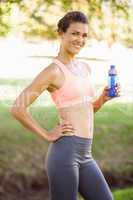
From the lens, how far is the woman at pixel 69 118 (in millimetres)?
2572

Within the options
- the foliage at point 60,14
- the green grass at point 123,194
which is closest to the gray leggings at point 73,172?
the green grass at point 123,194

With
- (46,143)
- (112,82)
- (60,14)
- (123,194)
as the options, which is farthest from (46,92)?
(112,82)

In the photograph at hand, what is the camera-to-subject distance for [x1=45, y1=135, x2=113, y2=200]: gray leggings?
101 inches

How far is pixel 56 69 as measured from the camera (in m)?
2.58

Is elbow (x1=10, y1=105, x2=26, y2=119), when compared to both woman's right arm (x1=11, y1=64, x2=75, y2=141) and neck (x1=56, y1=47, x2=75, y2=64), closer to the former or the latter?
woman's right arm (x1=11, y1=64, x2=75, y2=141)

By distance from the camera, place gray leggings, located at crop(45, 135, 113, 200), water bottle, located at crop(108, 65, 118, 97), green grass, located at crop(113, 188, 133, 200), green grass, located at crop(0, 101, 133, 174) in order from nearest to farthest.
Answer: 1. gray leggings, located at crop(45, 135, 113, 200)
2. water bottle, located at crop(108, 65, 118, 97)
3. green grass, located at crop(113, 188, 133, 200)
4. green grass, located at crop(0, 101, 133, 174)

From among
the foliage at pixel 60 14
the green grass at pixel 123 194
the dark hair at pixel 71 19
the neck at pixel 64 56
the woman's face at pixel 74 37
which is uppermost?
the foliage at pixel 60 14

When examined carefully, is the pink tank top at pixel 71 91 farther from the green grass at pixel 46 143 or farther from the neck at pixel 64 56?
the green grass at pixel 46 143

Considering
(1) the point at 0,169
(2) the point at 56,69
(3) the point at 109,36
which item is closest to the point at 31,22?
(3) the point at 109,36

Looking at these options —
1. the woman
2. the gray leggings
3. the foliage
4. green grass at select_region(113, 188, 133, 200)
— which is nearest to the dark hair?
the woman

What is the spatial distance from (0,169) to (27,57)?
173 centimetres

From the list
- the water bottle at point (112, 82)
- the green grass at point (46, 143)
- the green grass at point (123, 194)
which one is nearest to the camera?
the water bottle at point (112, 82)

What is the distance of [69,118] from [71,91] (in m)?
0.12

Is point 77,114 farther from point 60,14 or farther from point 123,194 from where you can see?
point 60,14
